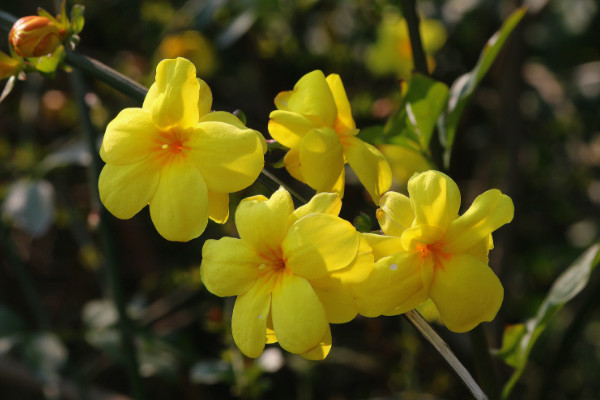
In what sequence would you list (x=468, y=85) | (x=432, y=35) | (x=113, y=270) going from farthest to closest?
(x=432, y=35), (x=113, y=270), (x=468, y=85)

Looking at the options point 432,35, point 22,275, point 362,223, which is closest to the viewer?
point 362,223

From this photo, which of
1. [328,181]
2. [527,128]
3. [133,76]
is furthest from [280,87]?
[328,181]

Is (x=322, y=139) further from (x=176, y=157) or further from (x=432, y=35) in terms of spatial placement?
(x=432, y=35)

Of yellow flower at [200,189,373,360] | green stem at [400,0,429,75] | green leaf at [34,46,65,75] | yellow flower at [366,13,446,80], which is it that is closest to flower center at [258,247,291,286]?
yellow flower at [200,189,373,360]

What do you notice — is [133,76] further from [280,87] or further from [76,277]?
[76,277]

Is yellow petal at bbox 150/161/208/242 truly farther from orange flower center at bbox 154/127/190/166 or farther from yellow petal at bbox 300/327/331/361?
yellow petal at bbox 300/327/331/361

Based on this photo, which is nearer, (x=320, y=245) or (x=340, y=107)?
(x=320, y=245)

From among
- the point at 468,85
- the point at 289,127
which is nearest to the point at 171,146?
the point at 289,127

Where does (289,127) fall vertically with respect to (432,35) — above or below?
above

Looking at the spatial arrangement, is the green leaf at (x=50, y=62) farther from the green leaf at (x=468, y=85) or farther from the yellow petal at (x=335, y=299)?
the green leaf at (x=468, y=85)
